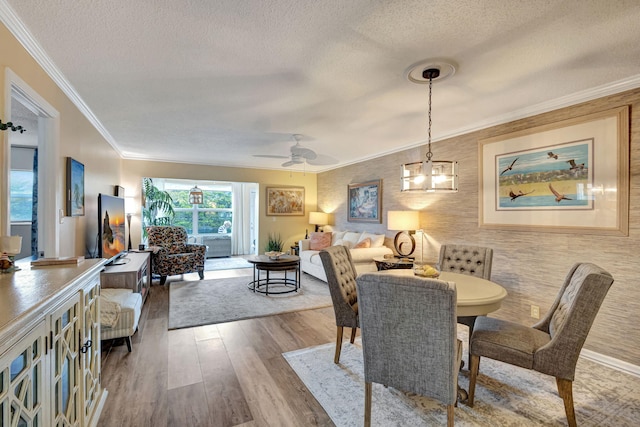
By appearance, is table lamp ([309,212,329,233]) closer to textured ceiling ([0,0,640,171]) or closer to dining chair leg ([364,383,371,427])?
textured ceiling ([0,0,640,171])

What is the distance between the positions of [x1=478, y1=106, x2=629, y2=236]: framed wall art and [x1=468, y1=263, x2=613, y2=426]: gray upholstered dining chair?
97cm

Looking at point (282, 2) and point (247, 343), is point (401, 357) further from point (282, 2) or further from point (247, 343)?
point (282, 2)

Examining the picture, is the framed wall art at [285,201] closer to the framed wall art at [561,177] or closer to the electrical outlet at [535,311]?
the framed wall art at [561,177]

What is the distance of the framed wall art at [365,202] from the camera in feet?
18.0

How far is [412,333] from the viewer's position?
1.54m

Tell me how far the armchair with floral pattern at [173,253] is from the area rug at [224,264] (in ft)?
3.89

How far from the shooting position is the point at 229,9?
1618mm

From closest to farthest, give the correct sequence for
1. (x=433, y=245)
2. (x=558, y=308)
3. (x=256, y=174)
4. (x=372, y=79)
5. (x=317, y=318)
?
(x=558, y=308) → (x=372, y=79) → (x=317, y=318) → (x=433, y=245) → (x=256, y=174)

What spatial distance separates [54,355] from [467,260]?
10.1 feet

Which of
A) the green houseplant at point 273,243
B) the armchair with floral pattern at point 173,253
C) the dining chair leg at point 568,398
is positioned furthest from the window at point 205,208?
the dining chair leg at point 568,398

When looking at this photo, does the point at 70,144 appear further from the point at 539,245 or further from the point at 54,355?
the point at 539,245

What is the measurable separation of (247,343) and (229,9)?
2742 millimetres

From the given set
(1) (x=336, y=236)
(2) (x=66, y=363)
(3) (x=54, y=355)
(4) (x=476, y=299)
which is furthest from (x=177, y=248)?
(4) (x=476, y=299)

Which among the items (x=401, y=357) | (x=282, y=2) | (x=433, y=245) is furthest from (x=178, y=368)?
(x=433, y=245)
